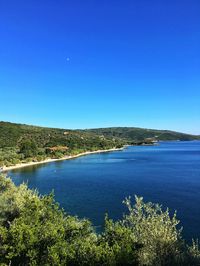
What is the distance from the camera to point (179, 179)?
244 feet

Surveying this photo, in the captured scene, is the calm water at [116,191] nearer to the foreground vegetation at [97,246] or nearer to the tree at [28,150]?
the foreground vegetation at [97,246]

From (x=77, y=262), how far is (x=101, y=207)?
1089 inches

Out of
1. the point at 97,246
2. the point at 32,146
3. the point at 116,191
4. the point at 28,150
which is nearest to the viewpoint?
the point at 97,246

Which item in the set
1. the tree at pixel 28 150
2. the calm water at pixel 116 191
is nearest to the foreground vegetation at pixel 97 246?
the calm water at pixel 116 191

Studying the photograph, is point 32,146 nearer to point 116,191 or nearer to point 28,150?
point 28,150

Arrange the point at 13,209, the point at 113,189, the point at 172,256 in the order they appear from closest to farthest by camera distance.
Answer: the point at 172,256, the point at 13,209, the point at 113,189

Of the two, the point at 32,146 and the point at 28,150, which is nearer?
the point at 28,150

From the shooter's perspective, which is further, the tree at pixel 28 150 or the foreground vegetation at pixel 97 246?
the tree at pixel 28 150

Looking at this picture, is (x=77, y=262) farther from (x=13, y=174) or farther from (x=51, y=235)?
(x=13, y=174)

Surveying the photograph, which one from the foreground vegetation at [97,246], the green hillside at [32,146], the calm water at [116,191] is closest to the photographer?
the foreground vegetation at [97,246]

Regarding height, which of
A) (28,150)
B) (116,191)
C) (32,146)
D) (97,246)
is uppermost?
(32,146)

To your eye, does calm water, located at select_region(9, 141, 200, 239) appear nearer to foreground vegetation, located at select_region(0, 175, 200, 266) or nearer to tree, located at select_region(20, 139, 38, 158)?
foreground vegetation, located at select_region(0, 175, 200, 266)

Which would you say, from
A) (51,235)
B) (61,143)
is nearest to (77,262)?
(51,235)

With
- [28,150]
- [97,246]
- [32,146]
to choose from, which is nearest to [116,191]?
[97,246]
